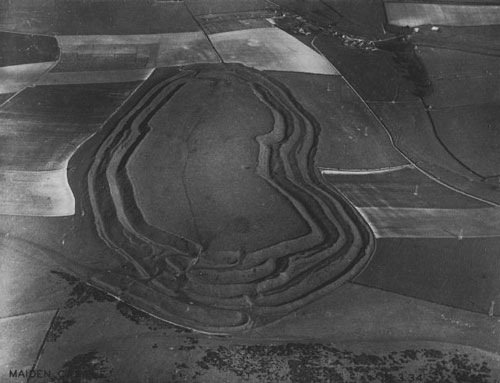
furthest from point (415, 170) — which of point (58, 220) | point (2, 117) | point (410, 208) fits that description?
point (2, 117)

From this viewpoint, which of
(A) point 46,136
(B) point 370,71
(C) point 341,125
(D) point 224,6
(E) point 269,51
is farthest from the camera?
(D) point 224,6

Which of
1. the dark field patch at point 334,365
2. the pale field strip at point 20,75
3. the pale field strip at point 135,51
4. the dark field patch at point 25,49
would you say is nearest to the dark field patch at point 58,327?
the dark field patch at point 334,365

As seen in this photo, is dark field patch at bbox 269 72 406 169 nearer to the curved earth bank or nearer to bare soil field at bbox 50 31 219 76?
the curved earth bank

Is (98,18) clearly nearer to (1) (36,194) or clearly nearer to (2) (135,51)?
(2) (135,51)

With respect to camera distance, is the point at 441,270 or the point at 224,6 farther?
the point at 224,6

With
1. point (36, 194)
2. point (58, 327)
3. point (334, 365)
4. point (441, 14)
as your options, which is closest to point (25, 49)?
point (36, 194)

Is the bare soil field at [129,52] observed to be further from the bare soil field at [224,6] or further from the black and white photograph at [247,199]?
the bare soil field at [224,6]
